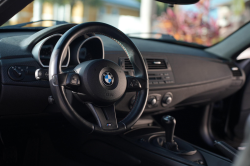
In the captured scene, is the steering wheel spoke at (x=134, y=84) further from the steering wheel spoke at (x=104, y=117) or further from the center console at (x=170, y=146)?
the center console at (x=170, y=146)

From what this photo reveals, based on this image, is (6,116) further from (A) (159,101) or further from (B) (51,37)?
(A) (159,101)

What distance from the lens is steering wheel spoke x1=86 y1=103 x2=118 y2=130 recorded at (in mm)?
1326

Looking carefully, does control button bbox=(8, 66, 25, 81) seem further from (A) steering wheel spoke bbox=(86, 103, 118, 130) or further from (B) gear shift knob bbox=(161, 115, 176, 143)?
(B) gear shift knob bbox=(161, 115, 176, 143)

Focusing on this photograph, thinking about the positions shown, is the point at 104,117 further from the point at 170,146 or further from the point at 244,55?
the point at 244,55

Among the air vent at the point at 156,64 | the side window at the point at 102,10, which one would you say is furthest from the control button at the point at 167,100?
the side window at the point at 102,10

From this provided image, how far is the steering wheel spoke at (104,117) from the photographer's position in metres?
1.33

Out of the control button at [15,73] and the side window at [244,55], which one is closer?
the control button at [15,73]

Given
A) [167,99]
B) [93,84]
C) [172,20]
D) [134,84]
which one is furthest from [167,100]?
[172,20]

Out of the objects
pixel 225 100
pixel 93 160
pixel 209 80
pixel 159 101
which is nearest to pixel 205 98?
pixel 209 80

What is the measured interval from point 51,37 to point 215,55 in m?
1.74

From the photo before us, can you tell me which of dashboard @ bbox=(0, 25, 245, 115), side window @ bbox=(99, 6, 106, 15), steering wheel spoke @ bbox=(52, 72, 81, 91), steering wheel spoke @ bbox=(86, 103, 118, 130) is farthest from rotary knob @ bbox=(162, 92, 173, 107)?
side window @ bbox=(99, 6, 106, 15)

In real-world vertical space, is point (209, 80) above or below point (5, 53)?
below

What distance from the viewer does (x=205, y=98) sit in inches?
101

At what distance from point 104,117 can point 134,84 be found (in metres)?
0.22
